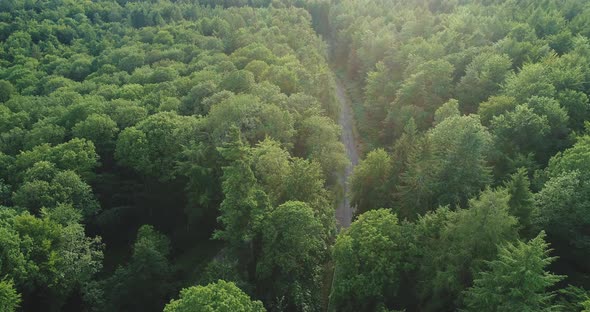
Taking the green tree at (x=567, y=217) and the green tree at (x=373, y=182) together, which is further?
the green tree at (x=373, y=182)

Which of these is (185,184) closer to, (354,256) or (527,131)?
(354,256)

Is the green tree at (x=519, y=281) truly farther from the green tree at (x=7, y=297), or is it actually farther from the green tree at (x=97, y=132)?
the green tree at (x=97, y=132)

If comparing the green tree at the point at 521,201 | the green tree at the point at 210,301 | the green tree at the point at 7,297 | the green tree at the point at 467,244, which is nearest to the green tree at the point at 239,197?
the green tree at the point at 210,301

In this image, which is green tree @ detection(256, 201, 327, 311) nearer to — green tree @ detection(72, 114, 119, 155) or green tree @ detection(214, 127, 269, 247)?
green tree @ detection(214, 127, 269, 247)

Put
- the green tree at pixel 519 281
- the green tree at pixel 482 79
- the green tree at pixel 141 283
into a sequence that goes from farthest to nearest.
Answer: the green tree at pixel 482 79
the green tree at pixel 141 283
the green tree at pixel 519 281

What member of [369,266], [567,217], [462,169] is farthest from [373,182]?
[567,217]

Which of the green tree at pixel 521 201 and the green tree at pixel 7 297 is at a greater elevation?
the green tree at pixel 521 201

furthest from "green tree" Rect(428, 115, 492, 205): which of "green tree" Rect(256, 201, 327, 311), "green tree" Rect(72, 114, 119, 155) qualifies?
"green tree" Rect(72, 114, 119, 155)
